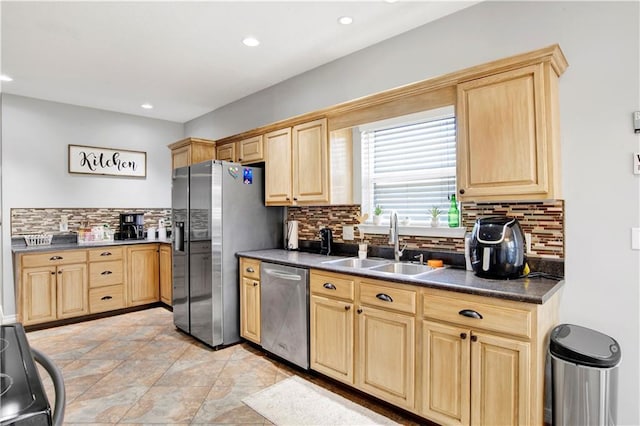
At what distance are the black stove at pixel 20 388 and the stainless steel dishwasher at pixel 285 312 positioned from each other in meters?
2.02

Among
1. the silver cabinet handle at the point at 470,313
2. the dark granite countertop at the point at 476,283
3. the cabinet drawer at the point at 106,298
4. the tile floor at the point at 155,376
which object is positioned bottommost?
the tile floor at the point at 155,376

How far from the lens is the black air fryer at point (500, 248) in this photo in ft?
6.77

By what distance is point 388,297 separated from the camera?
2.29 m

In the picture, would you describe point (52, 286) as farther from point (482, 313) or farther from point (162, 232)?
point (482, 313)

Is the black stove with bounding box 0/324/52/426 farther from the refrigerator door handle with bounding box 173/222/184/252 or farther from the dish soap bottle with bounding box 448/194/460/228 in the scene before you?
the refrigerator door handle with bounding box 173/222/184/252

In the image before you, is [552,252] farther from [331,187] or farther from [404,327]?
[331,187]

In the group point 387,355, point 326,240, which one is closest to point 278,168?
point 326,240

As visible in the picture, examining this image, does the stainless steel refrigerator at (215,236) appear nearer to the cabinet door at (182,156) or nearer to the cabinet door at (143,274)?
the cabinet door at (182,156)

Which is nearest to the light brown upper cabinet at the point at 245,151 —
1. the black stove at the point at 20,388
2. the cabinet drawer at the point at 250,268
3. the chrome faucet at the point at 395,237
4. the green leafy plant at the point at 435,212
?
the cabinet drawer at the point at 250,268

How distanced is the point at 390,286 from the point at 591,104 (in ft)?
5.15

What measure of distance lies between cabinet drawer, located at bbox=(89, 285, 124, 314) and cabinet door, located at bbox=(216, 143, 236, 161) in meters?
2.12

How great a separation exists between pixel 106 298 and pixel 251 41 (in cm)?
357

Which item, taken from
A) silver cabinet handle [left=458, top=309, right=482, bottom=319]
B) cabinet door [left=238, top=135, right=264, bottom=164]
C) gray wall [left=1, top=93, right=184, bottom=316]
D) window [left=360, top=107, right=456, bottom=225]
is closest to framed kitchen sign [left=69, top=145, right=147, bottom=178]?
gray wall [left=1, top=93, right=184, bottom=316]

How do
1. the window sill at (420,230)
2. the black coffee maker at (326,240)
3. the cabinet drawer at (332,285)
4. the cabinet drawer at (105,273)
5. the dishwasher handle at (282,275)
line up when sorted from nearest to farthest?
the cabinet drawer at (332,285), the window sill at (420,230), the dishwasher handle at (282,275), the black coffee maker at (326,240), the cabinet drawer at (105,273)
